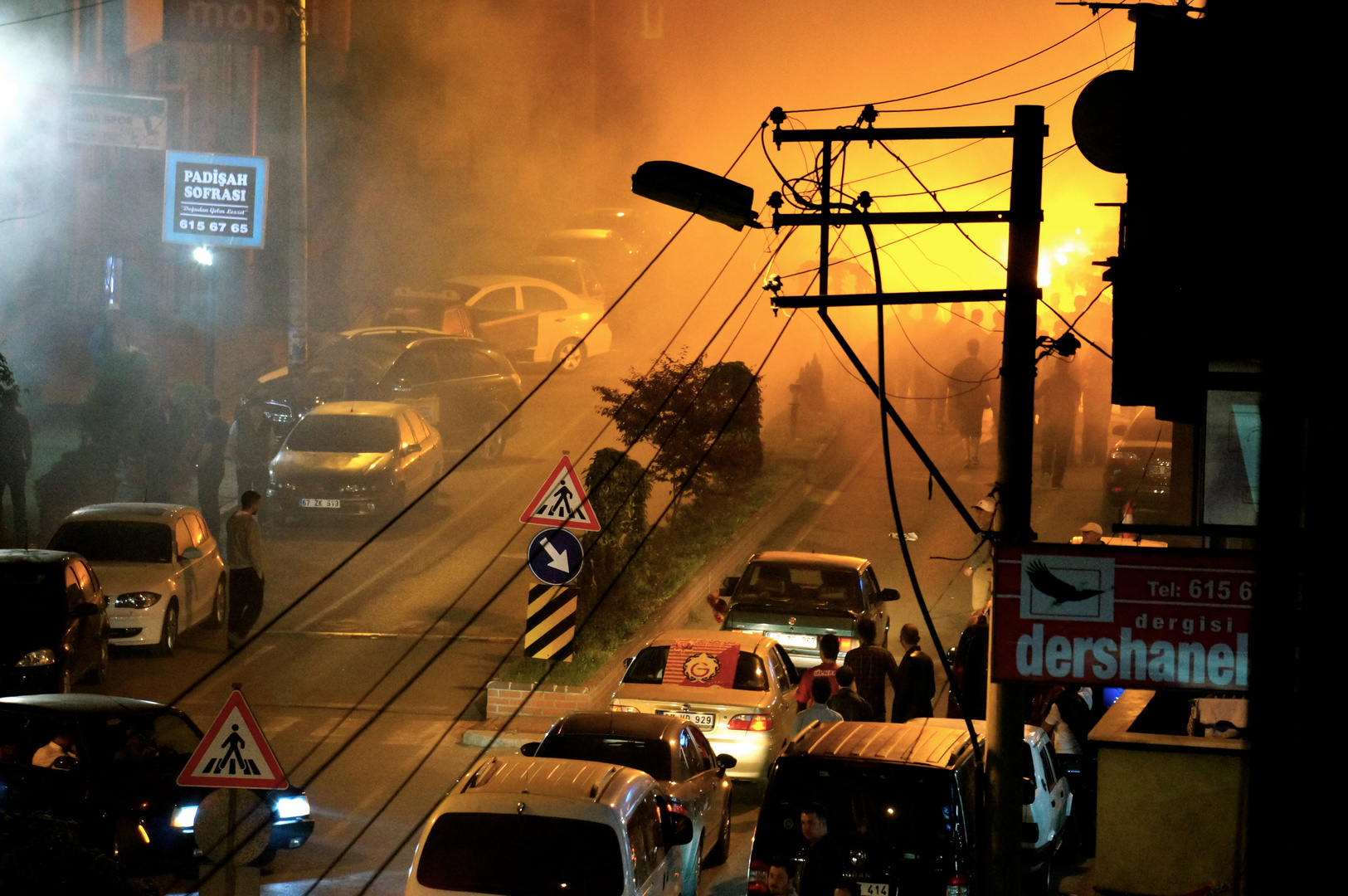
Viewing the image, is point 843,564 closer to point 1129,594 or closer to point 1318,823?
point 1129,594

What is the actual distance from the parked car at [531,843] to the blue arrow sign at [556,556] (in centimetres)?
570

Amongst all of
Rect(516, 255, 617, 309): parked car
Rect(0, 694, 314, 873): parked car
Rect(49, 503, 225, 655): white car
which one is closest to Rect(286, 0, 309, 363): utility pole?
Rect(516, 255, 617, 309): parked car

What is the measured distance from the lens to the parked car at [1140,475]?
74.3 feet

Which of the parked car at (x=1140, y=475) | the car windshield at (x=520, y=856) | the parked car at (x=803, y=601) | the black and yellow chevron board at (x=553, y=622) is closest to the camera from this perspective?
the car windshield at (x=520, y=856)

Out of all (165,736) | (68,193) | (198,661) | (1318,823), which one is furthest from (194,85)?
(1318,823)

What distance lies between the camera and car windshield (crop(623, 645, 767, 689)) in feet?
42.7

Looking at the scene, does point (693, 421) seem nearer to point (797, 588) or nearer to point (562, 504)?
point (797, 588)

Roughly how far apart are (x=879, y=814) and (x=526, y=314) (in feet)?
74.2

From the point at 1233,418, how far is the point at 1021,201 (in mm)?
3016

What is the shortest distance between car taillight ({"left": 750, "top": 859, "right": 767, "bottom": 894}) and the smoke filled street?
30 mm

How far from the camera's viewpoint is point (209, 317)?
2817 cm

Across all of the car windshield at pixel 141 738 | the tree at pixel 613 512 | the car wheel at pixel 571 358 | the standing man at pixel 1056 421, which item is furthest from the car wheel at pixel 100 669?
the car wheel at pixel 571 358

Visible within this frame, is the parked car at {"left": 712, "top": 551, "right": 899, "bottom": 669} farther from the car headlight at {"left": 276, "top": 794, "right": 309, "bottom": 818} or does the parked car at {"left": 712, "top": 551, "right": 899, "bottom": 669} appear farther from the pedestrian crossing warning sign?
the pedestrian crossing warning sign

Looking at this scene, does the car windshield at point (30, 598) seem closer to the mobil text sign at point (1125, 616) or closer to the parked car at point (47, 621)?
the parked car at point (47, 621)
